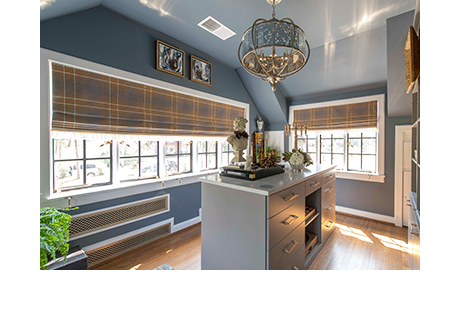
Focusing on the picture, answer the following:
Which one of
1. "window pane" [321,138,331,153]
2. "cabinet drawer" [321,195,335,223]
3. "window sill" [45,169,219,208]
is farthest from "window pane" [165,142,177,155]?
"window pane" [321,138,331,153]

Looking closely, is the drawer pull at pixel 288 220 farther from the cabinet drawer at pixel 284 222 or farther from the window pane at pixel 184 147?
the window pane at pixel 184 147

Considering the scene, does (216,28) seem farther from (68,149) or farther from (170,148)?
(68,149)

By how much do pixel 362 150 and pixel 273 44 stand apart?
3.19 m

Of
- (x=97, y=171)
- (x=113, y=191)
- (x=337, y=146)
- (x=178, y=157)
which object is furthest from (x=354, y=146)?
(x=97, y=171)

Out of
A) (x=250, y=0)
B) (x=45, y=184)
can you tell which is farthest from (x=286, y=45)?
(x=45, y=184)

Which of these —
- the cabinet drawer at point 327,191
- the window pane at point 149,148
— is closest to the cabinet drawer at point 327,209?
the cabinet drawer at point 327,191

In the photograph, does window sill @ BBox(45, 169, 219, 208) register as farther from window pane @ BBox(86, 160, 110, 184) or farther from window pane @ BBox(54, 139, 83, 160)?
window pane @ BBox(54, 139, 83, 160)

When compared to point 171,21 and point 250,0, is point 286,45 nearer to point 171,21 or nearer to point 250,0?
point 250,0

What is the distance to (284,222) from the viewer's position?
4.43 feet

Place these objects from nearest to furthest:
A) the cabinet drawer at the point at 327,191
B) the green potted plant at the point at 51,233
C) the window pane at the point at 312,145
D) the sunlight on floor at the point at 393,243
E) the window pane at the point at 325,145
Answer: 1. the green potted plant at the point at 51,233
2. the cabinet drawer at the point at 327,191
3. the sunlight on floor at the point at 393,243
4. the window pane at the point at 325,145
5. the window pane at the point at 312,145

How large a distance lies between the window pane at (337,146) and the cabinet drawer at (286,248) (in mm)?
2648

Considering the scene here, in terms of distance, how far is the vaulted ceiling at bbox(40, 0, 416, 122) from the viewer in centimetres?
186

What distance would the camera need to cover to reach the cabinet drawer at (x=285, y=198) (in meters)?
1.22

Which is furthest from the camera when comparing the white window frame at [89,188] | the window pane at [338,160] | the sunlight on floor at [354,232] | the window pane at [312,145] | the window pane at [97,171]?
the window pane at [312,145]
